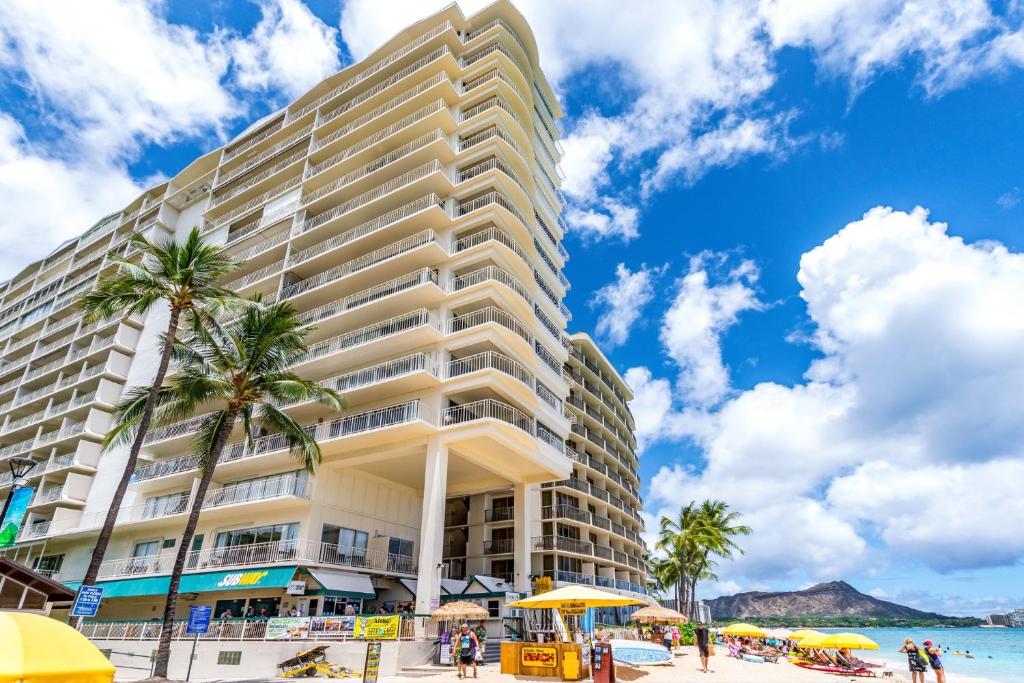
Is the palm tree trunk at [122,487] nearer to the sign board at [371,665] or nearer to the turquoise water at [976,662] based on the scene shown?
the sign board at [371,665]

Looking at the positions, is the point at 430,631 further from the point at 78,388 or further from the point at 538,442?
the point at 78,388

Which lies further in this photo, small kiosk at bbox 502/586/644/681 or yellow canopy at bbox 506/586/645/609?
yellow canopy at bbox 506/586/645/609

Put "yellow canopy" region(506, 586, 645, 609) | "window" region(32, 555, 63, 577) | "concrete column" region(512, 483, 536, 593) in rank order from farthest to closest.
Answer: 1. "window" region(32, 555, 63, 577)
2. "concrete column" region(512, 483, 536, 593)
3. "yellow canopy" region(506, 586, 645, 609)

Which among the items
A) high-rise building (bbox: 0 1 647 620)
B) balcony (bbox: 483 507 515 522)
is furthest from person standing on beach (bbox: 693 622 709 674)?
balcony (bbox: 483 507 515 522)

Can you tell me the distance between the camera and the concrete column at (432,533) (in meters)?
23.3

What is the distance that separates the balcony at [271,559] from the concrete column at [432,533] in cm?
531

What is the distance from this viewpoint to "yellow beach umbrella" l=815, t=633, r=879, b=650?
80.0 ft

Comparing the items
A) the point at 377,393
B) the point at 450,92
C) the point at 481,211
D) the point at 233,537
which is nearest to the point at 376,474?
the point at 377,393

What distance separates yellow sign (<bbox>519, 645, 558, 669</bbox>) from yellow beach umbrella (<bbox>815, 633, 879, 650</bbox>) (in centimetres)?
1519

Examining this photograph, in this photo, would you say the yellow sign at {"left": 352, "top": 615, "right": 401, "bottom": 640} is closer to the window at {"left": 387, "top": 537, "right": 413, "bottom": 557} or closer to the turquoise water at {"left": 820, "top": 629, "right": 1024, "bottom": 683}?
→ the window at {"left": 387, "top": 537, "right": 413, "bottom": 557}

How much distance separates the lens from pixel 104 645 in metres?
24.4

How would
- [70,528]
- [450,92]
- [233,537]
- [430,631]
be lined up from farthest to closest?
[70,528], [450,92], [233,537], [430,631]

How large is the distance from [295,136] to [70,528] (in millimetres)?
30805

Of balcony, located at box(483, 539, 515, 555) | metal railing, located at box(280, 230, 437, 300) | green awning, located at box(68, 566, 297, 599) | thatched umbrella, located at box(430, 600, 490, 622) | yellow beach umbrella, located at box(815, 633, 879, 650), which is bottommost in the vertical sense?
yellow beach umbrella, located at box(815, 633, 879, 650)
